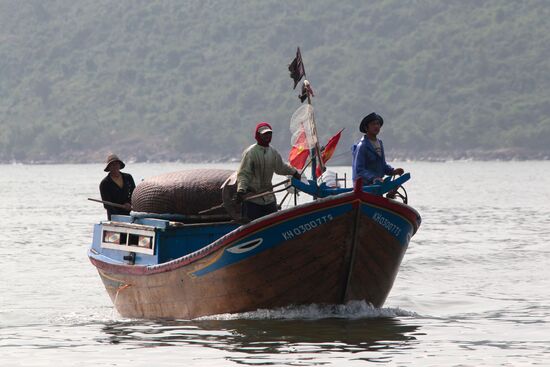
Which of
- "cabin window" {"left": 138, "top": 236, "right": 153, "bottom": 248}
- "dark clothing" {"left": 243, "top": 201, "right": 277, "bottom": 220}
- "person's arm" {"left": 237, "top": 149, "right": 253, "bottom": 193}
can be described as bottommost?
"cabin window" {"left": 138, "top": 236, "right": 153, "bottom": 248}

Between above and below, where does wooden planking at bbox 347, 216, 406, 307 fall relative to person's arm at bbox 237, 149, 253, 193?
below

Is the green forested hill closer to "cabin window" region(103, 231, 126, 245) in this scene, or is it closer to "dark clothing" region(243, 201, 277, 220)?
"cabin window" region(103, 231, 126, 245)

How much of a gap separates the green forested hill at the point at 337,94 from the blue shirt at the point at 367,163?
13375cm

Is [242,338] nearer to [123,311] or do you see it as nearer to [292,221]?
[292,221]

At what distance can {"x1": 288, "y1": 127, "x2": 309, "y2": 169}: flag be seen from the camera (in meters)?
16.1

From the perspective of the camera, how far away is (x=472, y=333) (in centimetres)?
1509

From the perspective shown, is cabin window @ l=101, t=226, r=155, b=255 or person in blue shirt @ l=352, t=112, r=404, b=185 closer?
person in blue shirt @ l=352, t=112, r=404, b=185

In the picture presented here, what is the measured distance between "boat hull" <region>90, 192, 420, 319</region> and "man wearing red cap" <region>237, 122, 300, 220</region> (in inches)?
29.9

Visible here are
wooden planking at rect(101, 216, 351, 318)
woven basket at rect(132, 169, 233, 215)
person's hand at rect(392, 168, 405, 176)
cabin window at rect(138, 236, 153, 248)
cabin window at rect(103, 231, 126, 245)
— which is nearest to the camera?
wooden planking at rect(101, 216, 351, 318)

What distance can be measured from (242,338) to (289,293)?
89 centimetres

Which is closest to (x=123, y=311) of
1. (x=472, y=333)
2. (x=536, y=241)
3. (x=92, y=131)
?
(x=472, y=333)

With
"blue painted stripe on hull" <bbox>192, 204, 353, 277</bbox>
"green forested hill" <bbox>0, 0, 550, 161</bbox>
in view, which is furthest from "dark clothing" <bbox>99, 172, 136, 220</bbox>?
"green forested hill" <bbox>0, 0, 550, 161</bbox>

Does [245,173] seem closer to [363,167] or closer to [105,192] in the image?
[363,167]

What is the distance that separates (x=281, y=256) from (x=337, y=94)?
516ft
